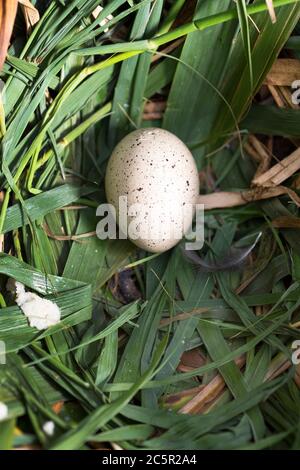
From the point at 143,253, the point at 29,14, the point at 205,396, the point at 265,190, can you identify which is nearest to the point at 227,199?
the point at 265,190

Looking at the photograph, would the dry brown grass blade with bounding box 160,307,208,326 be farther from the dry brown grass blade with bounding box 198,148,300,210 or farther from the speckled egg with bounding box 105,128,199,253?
the dry brown grass blade with bounding box 198,148,300,210

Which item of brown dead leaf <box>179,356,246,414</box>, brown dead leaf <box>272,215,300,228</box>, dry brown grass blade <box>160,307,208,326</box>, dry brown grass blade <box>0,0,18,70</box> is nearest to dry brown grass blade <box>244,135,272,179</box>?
brown dead leaf <box>272,215,300,228</box>

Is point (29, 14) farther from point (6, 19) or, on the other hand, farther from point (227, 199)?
point (227, 199)

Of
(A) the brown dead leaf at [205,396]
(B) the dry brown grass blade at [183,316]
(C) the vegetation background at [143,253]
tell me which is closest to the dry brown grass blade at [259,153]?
(C) the vegetation background at [143,253]

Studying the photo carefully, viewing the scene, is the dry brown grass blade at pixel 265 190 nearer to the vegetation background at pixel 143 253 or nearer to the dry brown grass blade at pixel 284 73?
the vegetation background at pixel 143 253

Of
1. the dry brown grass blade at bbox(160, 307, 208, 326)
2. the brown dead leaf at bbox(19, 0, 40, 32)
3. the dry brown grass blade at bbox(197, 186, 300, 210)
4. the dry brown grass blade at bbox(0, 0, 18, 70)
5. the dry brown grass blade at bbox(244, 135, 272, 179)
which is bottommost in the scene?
the dry brown grass blade at bbox(160, 307, 208, 326)

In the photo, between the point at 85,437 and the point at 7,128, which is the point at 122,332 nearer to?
the point at 85,437
